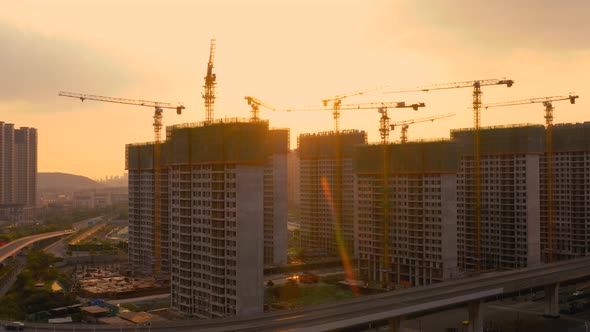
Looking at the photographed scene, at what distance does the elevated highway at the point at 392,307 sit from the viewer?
47.5 meters

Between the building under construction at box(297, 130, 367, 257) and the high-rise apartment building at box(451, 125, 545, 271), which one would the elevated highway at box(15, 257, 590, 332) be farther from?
the building under construction at box(297, 130, 367, 257)

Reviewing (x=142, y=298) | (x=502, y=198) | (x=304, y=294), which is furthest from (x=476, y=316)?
(x=142, y=298)

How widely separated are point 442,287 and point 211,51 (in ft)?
156

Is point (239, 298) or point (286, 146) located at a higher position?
point (286, 146)

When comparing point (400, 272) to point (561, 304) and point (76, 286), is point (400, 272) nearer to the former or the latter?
point (561, 304)

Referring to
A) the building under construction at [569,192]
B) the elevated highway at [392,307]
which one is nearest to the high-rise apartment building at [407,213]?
the elevated highway at [392,307]

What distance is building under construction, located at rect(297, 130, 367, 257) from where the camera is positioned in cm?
12325

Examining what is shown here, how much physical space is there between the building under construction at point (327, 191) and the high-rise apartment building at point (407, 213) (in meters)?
24.5

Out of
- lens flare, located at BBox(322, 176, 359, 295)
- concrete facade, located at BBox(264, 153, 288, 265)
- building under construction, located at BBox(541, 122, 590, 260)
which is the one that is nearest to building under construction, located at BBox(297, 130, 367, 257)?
lens flare, located at BBox(322, 176, 359, 295)

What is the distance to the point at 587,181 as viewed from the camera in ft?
352

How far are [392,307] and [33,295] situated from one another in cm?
4735

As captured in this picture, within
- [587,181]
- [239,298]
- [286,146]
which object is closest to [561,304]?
[587,181]

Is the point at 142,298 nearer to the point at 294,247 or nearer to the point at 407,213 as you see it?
the point at 407,213

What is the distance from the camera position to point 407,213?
8938 centimetres
